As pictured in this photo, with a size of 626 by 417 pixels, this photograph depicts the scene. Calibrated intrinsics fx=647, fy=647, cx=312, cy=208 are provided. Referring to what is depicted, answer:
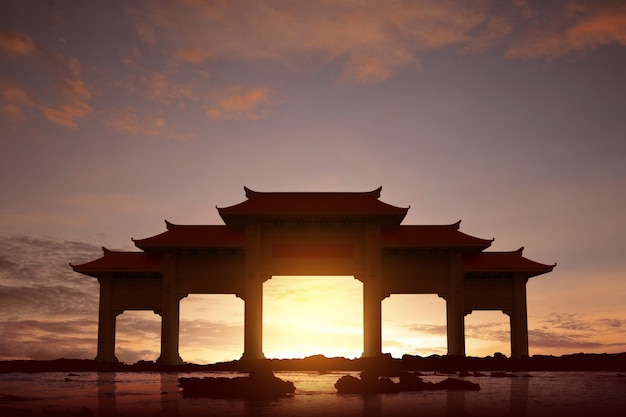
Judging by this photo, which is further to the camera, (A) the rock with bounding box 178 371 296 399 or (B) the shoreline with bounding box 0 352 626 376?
(B) the shoreline with bounding box 0 352 626 376

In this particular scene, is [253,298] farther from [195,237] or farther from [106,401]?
[106,401]

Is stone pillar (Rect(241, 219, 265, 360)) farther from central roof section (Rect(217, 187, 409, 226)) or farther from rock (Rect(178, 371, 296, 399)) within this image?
rock (Rect(178, 371, 296, 399))

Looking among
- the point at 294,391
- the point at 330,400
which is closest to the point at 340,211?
the point at 294,391

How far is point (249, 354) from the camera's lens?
2834 cm

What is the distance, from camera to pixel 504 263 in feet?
97.5

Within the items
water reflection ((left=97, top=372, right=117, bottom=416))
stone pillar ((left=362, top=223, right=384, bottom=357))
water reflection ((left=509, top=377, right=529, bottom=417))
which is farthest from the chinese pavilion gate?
water reflection ((left=97, top=372, right=117, bottom=416))

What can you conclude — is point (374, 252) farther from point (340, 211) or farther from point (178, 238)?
point (178, 238)

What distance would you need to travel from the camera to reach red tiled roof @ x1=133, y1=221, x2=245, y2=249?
28.8m

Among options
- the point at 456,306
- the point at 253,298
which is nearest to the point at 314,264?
the point at 253,298

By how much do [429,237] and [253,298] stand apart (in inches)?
327

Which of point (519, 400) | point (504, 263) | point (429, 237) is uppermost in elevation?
point (429, 237)

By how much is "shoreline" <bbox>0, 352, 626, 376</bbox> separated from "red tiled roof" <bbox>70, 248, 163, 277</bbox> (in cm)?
415

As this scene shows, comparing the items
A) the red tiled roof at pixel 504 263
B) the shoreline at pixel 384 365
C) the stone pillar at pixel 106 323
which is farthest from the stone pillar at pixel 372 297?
the stone pillar at pixel 106 323

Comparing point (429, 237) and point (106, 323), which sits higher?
point (429, 237)
